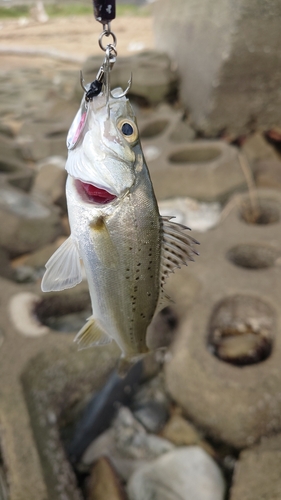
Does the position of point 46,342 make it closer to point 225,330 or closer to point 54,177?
point 225,330

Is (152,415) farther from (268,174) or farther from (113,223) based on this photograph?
(268,174)

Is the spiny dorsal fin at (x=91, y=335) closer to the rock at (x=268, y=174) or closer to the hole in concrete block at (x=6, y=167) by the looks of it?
the rock at (x=268, y=174)

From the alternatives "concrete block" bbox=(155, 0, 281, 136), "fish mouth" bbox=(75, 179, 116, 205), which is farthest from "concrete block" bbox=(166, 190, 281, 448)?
"concrete block" bbox=(155, 0, 281, 136)

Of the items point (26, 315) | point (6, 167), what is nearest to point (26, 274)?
point (26, 315)

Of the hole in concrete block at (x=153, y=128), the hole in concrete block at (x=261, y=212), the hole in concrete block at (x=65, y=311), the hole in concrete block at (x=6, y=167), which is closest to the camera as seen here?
the hole in concrete block at (x=65, y=311)

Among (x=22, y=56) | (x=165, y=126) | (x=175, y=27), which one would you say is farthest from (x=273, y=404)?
(x=22, y=56)

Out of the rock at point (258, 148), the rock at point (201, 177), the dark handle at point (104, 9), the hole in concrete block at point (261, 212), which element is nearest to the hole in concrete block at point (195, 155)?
the rock at point (201, 177)

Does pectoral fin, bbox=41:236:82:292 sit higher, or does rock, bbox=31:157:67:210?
pectoral fin, bbox=41:236:82:292

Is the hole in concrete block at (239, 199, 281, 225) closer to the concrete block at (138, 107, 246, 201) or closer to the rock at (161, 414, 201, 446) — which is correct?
the concrete block at (138, 107, 246, 201)

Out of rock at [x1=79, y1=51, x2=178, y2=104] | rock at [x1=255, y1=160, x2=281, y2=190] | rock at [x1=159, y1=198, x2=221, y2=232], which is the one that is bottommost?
rock at [x1=159, y1=198, x2=221, y2=232]
